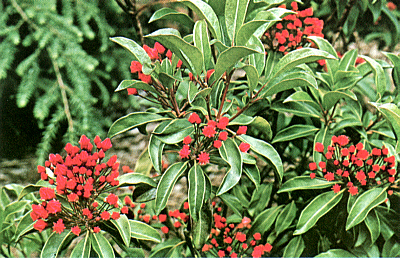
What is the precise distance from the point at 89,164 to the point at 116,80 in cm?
131

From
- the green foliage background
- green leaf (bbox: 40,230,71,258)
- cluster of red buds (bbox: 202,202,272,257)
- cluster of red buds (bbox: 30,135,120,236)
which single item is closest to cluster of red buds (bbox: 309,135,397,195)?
cluster of red buds (bbox: 202,202,272,257)

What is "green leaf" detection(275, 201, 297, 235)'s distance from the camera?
4.35ft

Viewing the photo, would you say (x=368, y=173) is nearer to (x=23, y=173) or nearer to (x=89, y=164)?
(x=89, y=164)

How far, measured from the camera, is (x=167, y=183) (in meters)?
1.01

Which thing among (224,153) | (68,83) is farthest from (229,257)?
(68,83)

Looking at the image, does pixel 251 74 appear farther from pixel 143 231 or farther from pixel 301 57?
pixel 143 231

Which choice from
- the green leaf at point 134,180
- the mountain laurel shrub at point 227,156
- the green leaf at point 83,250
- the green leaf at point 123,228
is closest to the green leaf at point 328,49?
the mountain laurel shrub at point 227,156

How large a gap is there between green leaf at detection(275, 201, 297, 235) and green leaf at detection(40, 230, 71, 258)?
2.50 feet

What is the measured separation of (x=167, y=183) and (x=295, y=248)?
607 mm

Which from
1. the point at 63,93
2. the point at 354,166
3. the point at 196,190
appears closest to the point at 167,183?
the point at 196,190

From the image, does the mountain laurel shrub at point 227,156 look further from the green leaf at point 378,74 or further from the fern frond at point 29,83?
the fern frond at point 29,83

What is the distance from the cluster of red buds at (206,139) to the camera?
3.11ft

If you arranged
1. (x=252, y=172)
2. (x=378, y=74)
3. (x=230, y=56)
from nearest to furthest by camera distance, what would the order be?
(x=230, y=56) < (x=252, y=172) < (x=378, y=74)

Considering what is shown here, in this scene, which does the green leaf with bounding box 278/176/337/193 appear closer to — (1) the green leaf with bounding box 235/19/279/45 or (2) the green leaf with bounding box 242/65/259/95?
(2) the green leaf with bounding box 242/65/259/95
